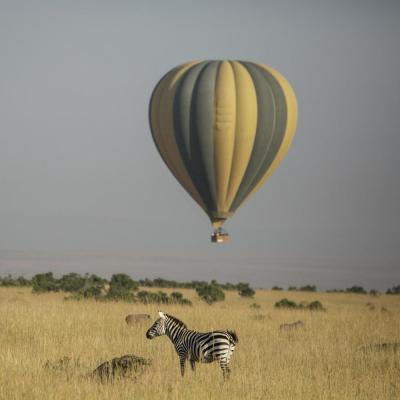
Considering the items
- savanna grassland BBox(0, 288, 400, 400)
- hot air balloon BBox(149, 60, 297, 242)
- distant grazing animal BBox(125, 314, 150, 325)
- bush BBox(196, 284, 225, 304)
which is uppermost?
hot air balloon BBox(149, 60, 297, 242)

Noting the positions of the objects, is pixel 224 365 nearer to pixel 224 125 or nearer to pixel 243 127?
pixel 243 127

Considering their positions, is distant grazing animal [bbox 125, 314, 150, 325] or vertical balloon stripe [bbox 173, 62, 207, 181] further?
vertical balloon stripe [bbox 173, 62, 207, 181]

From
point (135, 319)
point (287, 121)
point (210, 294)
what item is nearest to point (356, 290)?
point (210, 294)

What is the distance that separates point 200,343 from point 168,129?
68.5 ft

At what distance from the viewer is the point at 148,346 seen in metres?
21.5

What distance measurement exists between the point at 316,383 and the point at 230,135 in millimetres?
20616

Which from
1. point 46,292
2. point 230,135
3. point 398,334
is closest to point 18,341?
point 398,334

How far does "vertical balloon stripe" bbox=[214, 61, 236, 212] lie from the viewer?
3522 cm

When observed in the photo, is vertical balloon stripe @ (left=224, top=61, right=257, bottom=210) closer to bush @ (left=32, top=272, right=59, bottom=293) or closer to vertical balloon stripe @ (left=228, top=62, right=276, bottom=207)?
vertical balloon stripe @ (left=228, top=62, right=276, bottom=207)

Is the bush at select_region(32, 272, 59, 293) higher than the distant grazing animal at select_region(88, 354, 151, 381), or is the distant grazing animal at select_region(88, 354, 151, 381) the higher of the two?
the bush at select_region(32, 272, 59, 293)

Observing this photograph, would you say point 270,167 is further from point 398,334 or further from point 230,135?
point 398,334

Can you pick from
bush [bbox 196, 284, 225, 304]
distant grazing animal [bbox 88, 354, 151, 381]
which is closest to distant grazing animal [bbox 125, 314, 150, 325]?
distant grazing animal [bbox 88, 354, 151, 381]

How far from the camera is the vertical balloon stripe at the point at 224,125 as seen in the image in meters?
35.2

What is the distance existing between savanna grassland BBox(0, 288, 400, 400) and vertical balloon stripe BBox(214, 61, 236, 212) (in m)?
6.78
